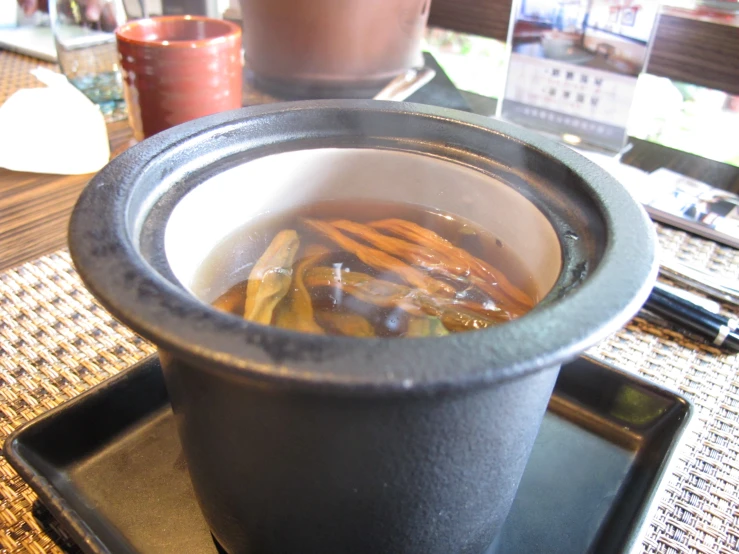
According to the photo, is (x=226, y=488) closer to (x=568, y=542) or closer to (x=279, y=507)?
(x=279, y=507)

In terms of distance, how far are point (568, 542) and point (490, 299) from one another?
1.14 ft

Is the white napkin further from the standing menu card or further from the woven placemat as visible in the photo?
the standing menu card

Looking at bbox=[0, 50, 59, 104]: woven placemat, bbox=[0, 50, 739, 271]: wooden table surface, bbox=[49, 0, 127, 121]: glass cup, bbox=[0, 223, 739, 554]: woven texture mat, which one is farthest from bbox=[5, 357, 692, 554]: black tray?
bbox=[0, 50, 59, 104]: woven placemat

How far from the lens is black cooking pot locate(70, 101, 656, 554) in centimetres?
48

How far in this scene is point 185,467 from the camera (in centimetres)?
89

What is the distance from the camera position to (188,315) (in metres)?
0.50

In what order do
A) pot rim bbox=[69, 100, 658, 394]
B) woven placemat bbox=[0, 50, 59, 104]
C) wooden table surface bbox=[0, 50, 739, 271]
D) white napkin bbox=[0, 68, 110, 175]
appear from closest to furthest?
pot rim bbox=[69, 100, 658, 394] → wooden table surface bbox=[0, 50, 739, 271] → white napkin bbox=[0, 68, 110, 175] → woven placemat bbox=[0, 50, 59, 104]

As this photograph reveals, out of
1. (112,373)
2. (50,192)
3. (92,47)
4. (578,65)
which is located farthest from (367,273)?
(92,47)

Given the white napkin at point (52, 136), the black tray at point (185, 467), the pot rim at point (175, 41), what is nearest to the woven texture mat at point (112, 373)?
the black tray at point (185, 467)

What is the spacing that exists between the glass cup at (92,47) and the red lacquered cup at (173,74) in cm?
34

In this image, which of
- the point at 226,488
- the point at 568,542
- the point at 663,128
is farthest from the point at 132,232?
the point at 663,128

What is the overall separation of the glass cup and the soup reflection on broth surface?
126cm

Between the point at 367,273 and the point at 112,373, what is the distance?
50 cm

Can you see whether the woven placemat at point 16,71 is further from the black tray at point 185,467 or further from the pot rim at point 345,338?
the pot rim at point 345,338
